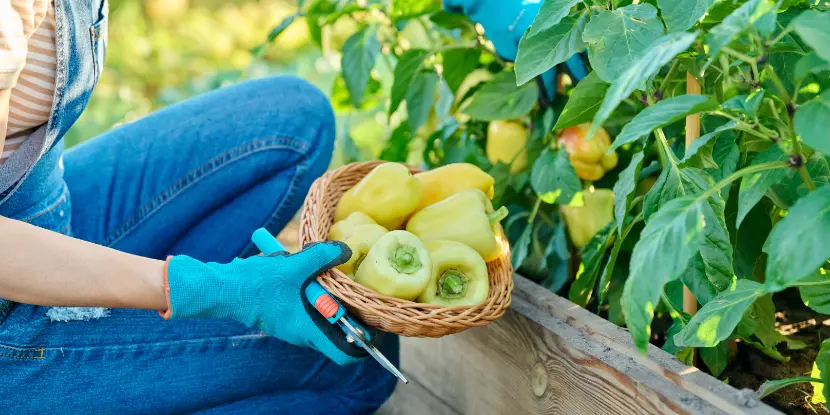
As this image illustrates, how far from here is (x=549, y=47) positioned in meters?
0.98

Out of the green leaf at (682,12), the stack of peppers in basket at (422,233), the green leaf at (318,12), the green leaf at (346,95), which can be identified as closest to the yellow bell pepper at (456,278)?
the stack of peppers in basket at (422,233)

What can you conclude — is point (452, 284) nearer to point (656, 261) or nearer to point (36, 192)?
point (656, 261)

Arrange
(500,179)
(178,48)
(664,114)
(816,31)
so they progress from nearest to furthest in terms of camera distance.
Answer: (816,31) < (664,114) < (500,179) < (178,48)

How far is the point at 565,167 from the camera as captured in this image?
1328 millimetres

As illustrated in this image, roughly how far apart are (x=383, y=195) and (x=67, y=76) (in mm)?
453

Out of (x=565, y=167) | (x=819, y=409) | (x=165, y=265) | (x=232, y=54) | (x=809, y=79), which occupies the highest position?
(x=809, y=79)

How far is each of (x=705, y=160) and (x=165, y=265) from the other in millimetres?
679

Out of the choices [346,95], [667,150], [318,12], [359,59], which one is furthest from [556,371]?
[346,95]

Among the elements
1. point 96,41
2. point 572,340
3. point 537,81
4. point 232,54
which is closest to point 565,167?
point 537,81

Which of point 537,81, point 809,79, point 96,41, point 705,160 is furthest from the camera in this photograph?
point 537,81

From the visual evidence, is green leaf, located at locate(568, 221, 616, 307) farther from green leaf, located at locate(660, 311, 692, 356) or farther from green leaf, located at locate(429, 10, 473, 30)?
green leaf, located at locate(429, 10, 473, 30)

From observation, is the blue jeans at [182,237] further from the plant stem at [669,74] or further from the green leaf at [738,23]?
the green leaf at [738,23]

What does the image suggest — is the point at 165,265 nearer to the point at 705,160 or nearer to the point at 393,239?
the point at 393,239

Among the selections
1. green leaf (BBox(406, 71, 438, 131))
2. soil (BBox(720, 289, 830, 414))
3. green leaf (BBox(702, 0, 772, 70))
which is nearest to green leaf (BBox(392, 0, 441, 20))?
green leaf (BBox(406, 71, 438, 131))
